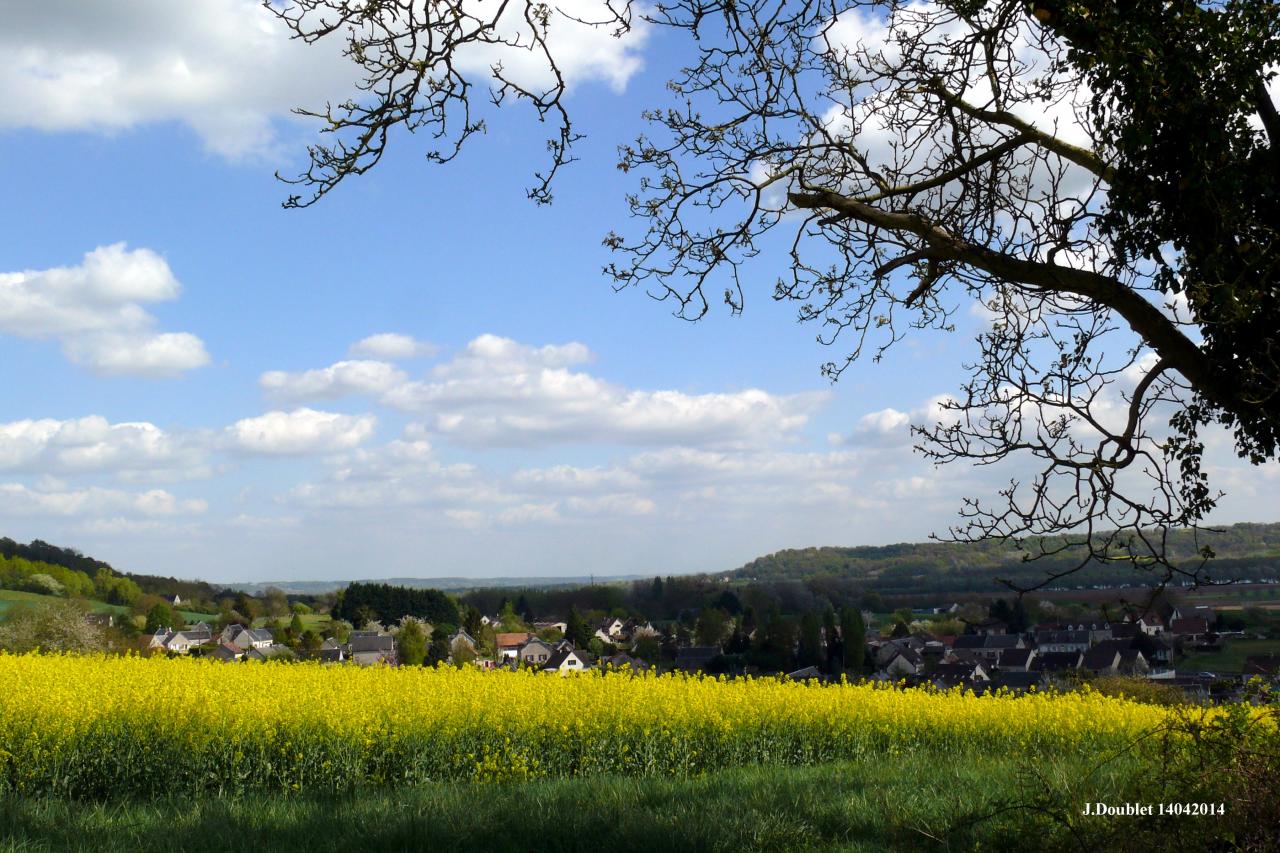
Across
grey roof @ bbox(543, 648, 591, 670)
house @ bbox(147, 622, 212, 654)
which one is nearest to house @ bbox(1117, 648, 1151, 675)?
grey roof @ bbox(543, 648, 591, 670)

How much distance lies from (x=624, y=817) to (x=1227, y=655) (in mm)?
7333

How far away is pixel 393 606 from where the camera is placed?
1414 inches

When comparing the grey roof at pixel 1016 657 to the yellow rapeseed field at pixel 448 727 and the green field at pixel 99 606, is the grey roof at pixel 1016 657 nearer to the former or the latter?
the yellow rapeseed field at pixel 448 727

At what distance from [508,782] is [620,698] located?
1.86 meters

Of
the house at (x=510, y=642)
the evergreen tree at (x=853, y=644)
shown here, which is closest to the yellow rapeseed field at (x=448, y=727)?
the evergreen tree at (x=853, y=644)

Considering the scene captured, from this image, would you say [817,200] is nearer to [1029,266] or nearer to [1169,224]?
[1029,266]

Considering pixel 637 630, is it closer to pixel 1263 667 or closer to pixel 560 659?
pixel 560 659

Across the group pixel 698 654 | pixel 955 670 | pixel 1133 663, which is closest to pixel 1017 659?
pixel 955 670

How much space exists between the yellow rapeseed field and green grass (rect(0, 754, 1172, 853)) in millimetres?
895

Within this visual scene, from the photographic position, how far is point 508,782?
8.25 m

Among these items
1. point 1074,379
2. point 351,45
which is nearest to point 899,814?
point 1074,379

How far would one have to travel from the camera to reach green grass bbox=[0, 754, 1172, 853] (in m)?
5.73

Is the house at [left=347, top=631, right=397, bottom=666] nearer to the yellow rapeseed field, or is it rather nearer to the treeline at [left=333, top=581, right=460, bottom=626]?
the treeline at [left=333, top=581, right=460, bottom=626]

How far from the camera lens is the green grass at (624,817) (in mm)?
5734
